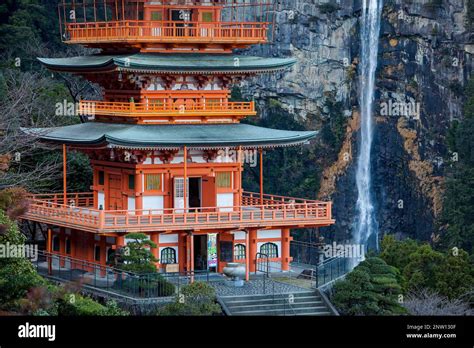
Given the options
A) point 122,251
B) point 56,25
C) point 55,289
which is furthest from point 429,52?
point 55,289

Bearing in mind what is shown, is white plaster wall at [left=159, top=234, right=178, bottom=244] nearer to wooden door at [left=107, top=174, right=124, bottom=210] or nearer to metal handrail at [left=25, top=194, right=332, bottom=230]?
metal handrail at [left=25, top=194, right=332, bottom=230]

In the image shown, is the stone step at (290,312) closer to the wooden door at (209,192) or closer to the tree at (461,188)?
the wooden door at (209,192)

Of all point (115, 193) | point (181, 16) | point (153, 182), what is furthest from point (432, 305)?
point (181, 16)

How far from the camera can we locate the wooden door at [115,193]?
163 ft

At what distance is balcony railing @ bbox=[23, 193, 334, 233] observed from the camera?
46.9 m

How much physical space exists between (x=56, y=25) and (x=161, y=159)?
35.8 meters

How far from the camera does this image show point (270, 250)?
163 feet

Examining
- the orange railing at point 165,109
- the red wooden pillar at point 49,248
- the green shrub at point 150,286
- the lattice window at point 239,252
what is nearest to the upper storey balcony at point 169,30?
the orange railing at point 165,109

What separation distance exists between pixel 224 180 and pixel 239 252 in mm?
2445

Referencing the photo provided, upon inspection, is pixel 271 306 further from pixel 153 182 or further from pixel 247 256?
pixel 153 182

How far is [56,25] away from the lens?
83.5m

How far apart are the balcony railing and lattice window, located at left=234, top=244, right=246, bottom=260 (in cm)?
103

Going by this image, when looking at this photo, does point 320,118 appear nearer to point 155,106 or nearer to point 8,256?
point 155,106

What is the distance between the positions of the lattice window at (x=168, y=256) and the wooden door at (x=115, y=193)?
2.41 meters
